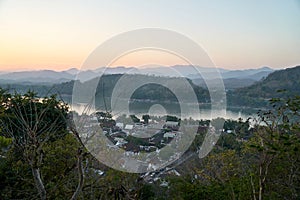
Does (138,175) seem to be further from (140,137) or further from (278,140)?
(278,140)

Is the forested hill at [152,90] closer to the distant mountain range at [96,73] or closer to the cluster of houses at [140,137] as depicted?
the distant mountain range at [96,73]

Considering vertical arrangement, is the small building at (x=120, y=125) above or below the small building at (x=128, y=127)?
above

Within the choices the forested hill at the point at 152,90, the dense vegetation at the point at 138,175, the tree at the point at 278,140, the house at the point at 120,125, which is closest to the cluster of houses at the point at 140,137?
the house at the point at 120,125

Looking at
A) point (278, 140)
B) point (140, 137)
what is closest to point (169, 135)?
point (140, 137)

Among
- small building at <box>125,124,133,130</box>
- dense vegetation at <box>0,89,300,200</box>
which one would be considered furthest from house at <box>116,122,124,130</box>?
dense vegetation at <box>0,89,300,200</box>

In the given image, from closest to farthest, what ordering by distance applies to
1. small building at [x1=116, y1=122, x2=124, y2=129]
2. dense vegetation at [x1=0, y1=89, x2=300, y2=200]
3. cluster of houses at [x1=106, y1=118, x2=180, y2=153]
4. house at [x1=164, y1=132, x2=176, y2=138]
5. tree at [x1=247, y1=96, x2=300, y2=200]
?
tree at [x1=247, y1=96, x2=300, y2=200] < dense vegetation at [x1=0, y1=89, x2=300, y2=200] < small building at [x1=116, y1=122, x2=124, y2=129] < cluster of houses at [x1=106, y1=118, x2=180, y2=153] < house at [x1=164, y1=132, x2=176, y2=138]

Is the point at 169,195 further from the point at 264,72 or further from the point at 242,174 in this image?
the point at 264,72

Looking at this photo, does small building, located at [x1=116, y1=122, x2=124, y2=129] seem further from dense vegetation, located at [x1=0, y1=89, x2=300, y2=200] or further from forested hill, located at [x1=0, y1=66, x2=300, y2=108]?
forested hill, located at [x1=0, y1=66, x2=300, y2=108]

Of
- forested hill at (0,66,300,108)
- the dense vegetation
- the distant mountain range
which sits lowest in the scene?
the dense vegetation
